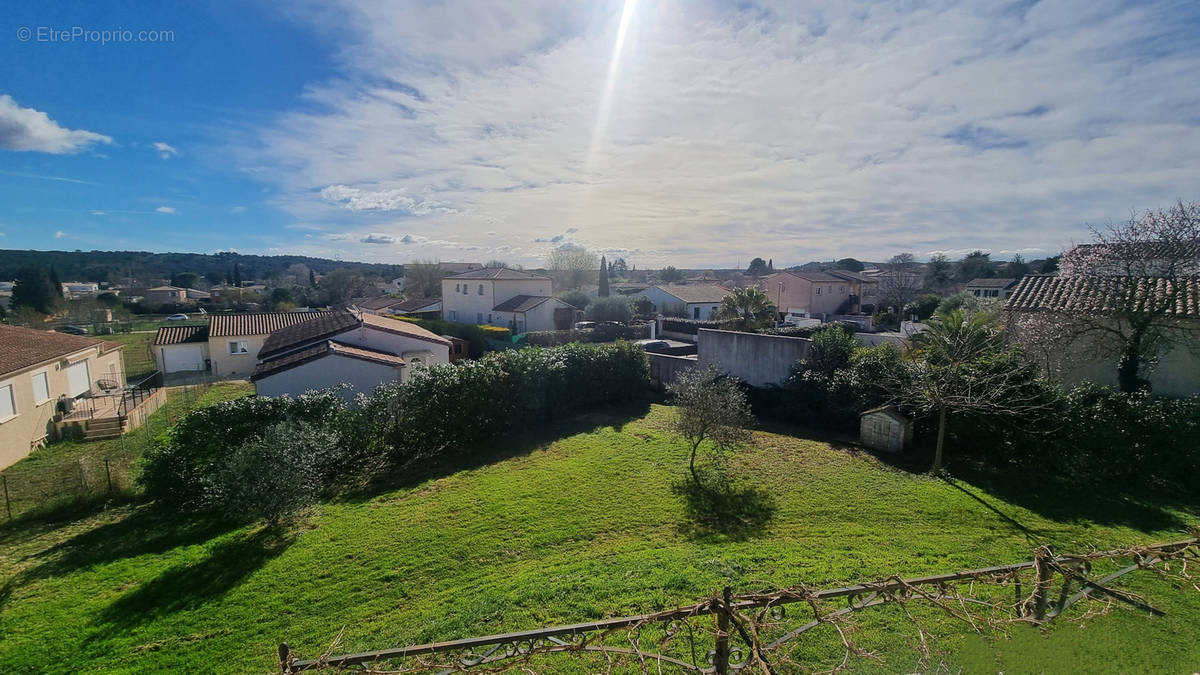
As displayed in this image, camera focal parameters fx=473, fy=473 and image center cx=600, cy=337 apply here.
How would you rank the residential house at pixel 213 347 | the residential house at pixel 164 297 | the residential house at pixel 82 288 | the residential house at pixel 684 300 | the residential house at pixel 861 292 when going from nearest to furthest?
1. the residential house at pixel 213 347
2. the residential house at pixel 684 300
3. the residential house at pixel 861 292
4. the residential house at pixel 164 297
5. the residential house at pixel 82 288

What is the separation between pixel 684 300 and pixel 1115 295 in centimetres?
3237

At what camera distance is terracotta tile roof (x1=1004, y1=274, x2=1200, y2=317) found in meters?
12.4

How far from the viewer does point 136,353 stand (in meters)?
32.8

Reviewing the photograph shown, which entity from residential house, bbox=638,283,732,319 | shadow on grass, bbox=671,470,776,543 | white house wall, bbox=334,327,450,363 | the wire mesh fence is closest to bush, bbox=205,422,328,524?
the wire mesh fence

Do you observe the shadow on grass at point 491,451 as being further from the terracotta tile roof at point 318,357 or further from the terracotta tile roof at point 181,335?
the terracotta tile roof at point 181,335

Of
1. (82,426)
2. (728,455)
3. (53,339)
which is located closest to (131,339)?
(53,339)

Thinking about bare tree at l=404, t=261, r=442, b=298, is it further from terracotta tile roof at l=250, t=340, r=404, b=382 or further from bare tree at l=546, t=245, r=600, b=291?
terracotta tile roof at l=250, t=340, r=404, b=382

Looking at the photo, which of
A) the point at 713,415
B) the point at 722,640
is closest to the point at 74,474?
the point at 713,415

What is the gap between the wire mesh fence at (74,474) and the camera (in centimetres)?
1001

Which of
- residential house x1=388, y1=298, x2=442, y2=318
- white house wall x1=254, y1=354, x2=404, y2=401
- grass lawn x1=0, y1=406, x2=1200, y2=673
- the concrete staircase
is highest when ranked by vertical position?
residential house x1=388, y1=298, x2=442, y2=318

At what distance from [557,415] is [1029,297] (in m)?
16.9

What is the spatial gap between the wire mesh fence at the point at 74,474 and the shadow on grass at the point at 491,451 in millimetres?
4973

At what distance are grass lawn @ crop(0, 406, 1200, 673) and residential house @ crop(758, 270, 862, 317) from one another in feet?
120

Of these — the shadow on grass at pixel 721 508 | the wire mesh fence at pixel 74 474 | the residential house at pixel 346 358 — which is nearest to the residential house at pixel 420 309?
the residential house at pixel 346 358
